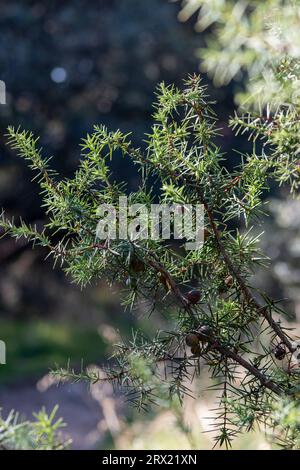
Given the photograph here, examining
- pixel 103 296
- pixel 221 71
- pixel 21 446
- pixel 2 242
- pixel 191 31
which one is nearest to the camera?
pixel 21 446

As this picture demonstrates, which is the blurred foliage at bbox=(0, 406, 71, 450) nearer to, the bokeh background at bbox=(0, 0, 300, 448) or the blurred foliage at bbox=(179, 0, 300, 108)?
the blurred foliage at bbox=(179, 0, 300, 108)

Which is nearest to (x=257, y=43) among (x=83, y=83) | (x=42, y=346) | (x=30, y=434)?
(x=30, y=434)

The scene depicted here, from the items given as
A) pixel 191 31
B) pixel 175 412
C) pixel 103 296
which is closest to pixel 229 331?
pixel 175 412

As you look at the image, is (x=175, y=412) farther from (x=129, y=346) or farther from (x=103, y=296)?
(x=103, y=296)

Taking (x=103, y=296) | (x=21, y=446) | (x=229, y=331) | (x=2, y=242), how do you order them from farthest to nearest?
(x=103, y=296), (x=2, y=242), (x=229, y=331), (x=21, y=446)

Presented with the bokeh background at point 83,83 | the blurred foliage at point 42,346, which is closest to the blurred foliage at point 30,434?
the bokeh background at point 83,83

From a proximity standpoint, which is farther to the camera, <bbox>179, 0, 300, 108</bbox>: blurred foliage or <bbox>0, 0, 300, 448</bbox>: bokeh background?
<bbox>0, 0, 300, 448</bbox>: bokeh background

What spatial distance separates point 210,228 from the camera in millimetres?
826

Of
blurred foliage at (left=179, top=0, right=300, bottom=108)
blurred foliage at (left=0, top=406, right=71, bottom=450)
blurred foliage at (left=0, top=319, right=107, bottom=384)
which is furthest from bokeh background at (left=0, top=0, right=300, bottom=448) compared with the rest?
blurred foliage at (left=0, top=406, right=71, bottom=450)

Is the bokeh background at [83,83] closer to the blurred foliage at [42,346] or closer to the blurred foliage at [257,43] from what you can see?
the blurred foliage at [42,346]

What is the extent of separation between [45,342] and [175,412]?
22.3ft

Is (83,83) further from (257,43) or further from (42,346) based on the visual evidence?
(257,43)
